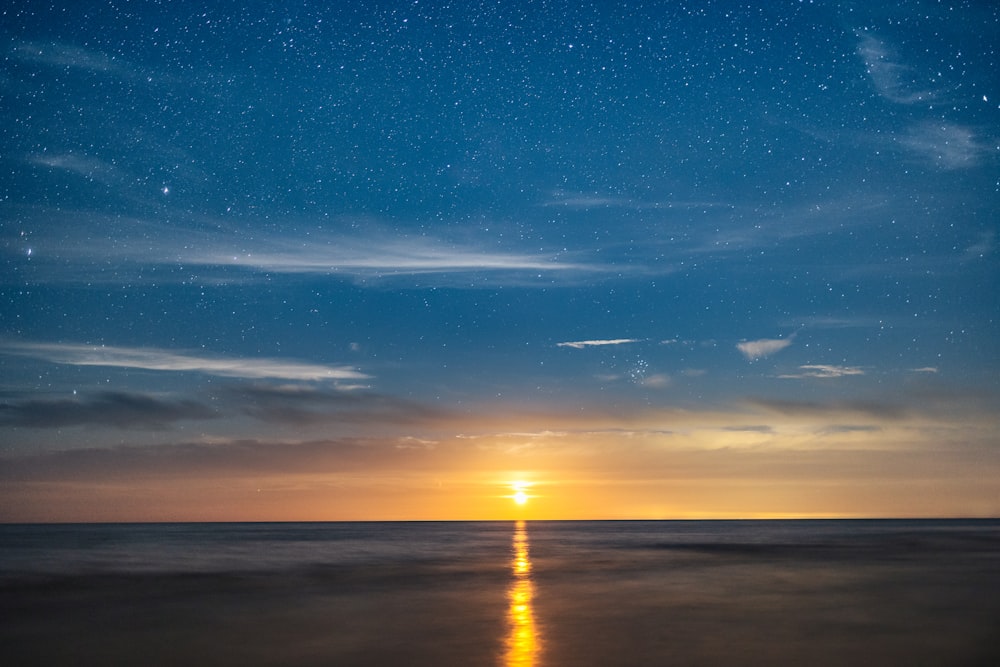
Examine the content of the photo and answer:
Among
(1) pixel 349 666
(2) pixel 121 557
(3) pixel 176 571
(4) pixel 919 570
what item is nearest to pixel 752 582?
(4) pixel 919 570

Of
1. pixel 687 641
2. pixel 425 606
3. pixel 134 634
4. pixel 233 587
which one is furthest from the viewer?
pixel 233 587

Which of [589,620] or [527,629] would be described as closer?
[527,629]

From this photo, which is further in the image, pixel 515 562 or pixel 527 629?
pixel 515 562

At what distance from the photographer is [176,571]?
37.0 meters

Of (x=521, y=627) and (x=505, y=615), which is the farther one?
(x=505, y=615)

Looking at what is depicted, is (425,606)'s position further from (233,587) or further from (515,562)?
(515,562)

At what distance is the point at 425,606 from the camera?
2269cm

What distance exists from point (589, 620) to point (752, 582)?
12120 millimetres

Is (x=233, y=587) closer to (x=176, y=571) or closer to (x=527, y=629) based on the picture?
(x=176, y=571)

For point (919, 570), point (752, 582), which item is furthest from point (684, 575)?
point (919, 570)

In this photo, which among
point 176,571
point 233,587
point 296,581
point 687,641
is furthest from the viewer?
point 176,571

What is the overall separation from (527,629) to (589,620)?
1.95 m

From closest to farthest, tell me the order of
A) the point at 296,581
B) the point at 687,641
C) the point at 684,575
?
1. the point at 687,641
2. the point at 296,581
3. the point at 684,575

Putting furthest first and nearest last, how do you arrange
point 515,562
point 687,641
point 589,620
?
point 515,562 → point 589,620 → point 687,641
